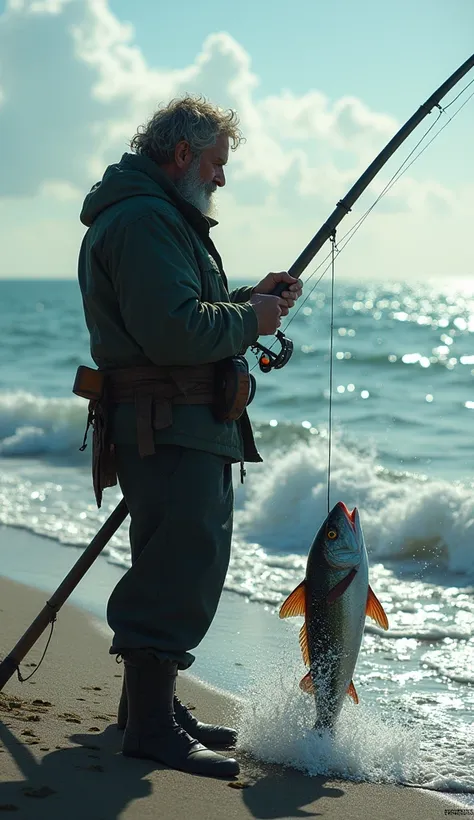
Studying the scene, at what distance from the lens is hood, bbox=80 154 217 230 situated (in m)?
3.65

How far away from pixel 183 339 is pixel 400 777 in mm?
1664

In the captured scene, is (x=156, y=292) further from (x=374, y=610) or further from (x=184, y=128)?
(x=374, y=610)

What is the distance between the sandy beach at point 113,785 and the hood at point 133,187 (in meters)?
1.80

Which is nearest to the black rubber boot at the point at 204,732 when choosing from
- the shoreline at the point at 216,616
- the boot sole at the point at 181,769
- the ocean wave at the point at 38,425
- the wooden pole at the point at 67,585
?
the boot sole at the point at 181,769

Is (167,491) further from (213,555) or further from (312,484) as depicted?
(312,484)

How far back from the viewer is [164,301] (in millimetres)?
3447

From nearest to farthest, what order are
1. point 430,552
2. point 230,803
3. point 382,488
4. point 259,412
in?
point 230,803, point 430,552, point 382,488, point 259,412

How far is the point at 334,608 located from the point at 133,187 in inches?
61.8

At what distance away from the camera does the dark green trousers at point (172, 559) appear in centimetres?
361

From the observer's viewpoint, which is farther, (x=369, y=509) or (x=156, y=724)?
(x=369, y=509)

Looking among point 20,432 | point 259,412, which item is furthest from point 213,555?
point 259,412

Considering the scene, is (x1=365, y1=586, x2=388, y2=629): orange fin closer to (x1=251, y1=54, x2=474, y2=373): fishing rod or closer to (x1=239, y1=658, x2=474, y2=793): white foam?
(x1=239, y1=658, x2=474, y2=793): white foam

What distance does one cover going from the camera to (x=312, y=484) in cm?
1085

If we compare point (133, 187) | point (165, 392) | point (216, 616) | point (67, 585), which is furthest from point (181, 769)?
point (216, 616)
